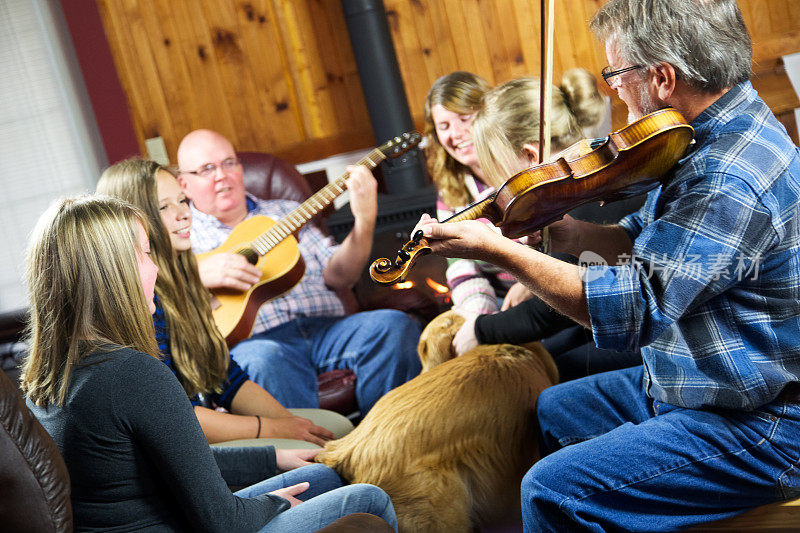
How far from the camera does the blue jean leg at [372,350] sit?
263 centimetres

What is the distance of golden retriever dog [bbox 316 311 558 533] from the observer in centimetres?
161

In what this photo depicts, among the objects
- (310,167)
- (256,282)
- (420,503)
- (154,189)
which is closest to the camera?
(420,503)

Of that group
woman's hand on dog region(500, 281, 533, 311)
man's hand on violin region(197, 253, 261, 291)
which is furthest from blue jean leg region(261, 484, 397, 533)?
man's hand on violin region(197, 253, 261, 291)

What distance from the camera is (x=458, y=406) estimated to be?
1667mm

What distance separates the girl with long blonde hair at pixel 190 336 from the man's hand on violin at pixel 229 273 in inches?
14.0

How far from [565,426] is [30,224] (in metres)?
3.52

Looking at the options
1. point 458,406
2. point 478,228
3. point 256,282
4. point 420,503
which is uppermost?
point 478,228

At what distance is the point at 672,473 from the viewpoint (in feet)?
4.29

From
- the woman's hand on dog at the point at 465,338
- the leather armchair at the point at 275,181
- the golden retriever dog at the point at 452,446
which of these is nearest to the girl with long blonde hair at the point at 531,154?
the woman's hand on dog at the point at 465,338

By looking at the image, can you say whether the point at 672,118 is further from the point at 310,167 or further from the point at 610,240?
the point at 310,167

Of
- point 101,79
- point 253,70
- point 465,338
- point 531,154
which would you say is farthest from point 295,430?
point 101,79

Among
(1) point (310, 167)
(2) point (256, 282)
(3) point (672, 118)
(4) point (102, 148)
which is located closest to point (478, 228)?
(3) point (672, 118)

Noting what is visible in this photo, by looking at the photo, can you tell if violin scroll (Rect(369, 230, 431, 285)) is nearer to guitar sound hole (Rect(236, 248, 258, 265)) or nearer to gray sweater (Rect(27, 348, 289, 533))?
gray sweater (Rect(27, 348, 289, 533))

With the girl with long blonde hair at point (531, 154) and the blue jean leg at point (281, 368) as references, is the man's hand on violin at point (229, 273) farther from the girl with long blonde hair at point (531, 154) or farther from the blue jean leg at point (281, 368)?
the girl with long blonde hair at point (531, 154)
